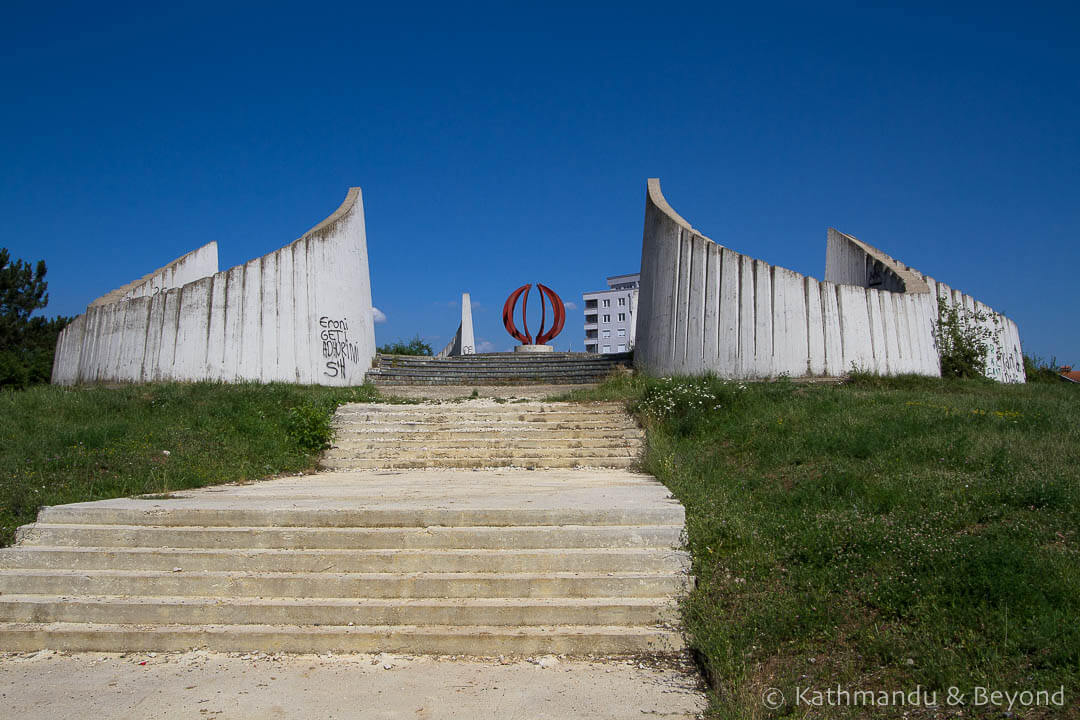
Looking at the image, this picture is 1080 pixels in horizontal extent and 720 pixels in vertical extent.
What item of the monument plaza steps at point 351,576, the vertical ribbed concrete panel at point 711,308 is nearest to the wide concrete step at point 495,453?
the monument plaza steps at point 351,576

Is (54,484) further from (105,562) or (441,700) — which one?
(441,700)

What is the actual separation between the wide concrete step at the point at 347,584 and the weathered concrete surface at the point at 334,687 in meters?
0.47

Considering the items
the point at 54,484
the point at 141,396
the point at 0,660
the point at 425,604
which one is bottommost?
the point at 0,660

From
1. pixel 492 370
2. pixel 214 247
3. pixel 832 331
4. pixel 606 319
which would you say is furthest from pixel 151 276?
pixel 606 319

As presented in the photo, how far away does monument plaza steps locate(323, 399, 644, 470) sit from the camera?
785 cm

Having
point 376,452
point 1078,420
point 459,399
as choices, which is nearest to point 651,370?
point 459,399

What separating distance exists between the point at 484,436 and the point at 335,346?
4340mm

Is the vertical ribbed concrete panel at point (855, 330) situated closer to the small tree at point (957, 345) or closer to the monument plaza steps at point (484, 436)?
the small tree at point (957, 345)

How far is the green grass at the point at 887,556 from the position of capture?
10.0 feet

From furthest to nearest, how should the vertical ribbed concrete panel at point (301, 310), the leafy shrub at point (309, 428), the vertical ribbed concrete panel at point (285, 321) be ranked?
the vertical ribbed concrete panel at point (301, 310)
the vertical ribbed concrete panel at point (285, 321)
the leafy shrub at point (309, 428)

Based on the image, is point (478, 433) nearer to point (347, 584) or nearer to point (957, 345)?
point (347, 584)

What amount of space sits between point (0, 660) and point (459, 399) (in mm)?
6723

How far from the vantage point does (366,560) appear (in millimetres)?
4328

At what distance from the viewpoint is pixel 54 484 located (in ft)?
18.9
